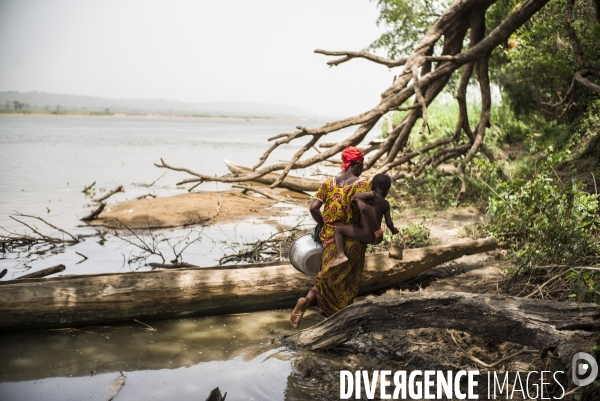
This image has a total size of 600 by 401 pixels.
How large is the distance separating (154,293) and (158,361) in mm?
754

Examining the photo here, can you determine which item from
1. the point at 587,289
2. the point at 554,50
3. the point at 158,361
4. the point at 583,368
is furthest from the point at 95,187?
the point at 583,368

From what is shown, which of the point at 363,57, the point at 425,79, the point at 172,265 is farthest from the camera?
the point at 363,57

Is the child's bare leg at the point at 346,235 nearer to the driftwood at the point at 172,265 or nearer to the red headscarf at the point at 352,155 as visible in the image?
the red headscarf at the point at 352,155

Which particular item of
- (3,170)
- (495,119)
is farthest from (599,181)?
(3,170)

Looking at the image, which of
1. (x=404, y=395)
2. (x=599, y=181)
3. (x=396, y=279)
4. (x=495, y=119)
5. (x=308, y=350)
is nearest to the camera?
(x=404, y=395)

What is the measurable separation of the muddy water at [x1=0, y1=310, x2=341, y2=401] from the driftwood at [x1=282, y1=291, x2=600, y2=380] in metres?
0.26

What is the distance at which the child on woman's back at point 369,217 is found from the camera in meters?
5.08

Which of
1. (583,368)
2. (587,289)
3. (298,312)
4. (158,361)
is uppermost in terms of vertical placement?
(587,289)

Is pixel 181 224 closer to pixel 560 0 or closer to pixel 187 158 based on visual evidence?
pixel 560 0

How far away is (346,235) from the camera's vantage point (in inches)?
203

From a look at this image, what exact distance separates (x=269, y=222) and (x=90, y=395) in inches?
253

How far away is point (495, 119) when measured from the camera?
1841cm

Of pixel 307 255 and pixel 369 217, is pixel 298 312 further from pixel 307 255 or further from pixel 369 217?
pixel 369 217

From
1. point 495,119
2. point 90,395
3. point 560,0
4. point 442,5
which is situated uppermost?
point 442,5
